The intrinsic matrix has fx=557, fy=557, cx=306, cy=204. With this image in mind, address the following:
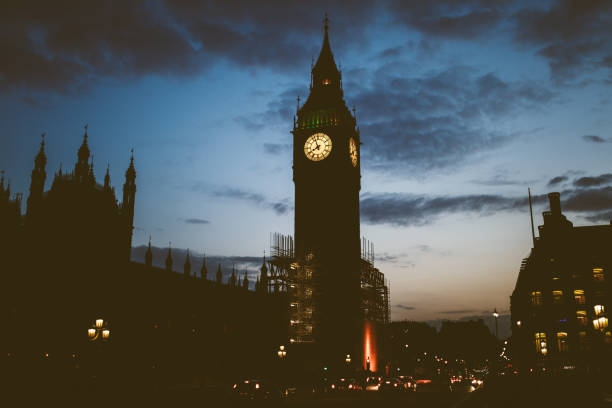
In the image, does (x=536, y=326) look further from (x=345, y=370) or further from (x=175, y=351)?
(x=175, y=351)

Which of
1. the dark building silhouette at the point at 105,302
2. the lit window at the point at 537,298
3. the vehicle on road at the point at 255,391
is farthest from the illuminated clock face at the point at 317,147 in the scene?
the vehicle on road at the point at 255,391

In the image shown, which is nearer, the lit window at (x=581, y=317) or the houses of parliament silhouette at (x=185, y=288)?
the houses of parliament silhouette at (x=185, y=288)

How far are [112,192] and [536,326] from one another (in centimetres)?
6742

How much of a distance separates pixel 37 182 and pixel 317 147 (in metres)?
38.8

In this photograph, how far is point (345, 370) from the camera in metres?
77.1

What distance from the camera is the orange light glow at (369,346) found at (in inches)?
3401

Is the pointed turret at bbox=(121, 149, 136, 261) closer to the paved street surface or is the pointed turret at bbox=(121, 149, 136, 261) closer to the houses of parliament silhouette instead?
the houses of parliament silhouette

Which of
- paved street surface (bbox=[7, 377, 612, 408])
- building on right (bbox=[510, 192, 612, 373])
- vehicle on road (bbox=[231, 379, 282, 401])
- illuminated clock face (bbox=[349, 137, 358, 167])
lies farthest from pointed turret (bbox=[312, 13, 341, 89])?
vehicle on road (bbox=[231, 379, 282, 401])

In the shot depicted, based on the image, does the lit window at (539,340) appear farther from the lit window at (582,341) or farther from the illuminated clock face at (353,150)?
the illuminated clock face at (353,150)

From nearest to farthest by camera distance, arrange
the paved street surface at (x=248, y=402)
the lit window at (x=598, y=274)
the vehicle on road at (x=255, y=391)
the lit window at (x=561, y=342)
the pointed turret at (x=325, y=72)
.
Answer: the paved street surface at (x=248, y=402)
the vehicle on road at (x=255, y=391)
the lit window at (x=598, y=274)
the lit window at (x=561, y=342)
the pointed turret at (x=325, y=72)

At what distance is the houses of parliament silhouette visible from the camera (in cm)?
5656

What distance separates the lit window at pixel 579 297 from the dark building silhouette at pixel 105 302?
1630 inches

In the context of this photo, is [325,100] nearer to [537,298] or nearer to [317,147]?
[317,147]

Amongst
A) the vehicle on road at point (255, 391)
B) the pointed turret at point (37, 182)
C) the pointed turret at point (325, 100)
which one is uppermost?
the pointed turret at point (325, 100)
